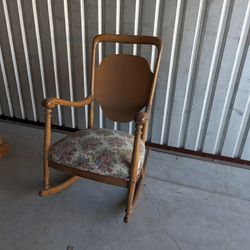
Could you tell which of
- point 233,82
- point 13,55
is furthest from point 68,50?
point 233,82

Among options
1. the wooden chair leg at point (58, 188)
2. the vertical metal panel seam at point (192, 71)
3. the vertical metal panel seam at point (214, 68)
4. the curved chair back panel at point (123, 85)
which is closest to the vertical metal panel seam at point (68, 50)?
the curved chair back panel at point (123, 85)

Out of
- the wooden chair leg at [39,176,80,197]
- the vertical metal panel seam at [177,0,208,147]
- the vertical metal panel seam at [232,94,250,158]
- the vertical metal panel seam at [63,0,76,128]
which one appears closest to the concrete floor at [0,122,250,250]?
the wooden chair leg at [39,176,80,197]

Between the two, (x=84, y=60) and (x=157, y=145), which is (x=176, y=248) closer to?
(x=157, y=145)

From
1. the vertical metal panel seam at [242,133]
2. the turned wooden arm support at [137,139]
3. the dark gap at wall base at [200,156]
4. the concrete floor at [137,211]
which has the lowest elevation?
the concrete floor at [137,211]

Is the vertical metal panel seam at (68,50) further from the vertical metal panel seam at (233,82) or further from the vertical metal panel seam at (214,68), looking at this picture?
the vertical metal panel seam at (233,82)

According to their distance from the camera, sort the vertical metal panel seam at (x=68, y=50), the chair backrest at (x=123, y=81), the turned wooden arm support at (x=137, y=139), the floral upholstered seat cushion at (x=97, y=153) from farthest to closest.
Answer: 1. the vertical metal panel seam at (x=68, y=50)
2. the chair backrest at (x=123, y=81)
3. the floral upholstered seat cushion at (x=97, y=153)
4. the turned wooden arm support at (x=137, y=139)

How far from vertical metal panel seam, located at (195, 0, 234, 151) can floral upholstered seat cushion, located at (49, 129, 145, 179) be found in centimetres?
69

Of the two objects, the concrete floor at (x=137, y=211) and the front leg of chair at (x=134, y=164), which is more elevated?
the front leg of chair at (x=134, y=164)

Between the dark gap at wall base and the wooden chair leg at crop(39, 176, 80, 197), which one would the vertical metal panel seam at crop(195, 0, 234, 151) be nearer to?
the dark gap at wall base

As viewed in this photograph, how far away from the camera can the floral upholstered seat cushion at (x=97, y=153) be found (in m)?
1.31

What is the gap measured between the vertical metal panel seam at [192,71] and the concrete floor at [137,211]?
0.25 meters

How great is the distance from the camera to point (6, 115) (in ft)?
8.00

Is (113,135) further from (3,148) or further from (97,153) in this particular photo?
(3,148)

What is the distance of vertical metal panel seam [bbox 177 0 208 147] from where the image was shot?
1589 mm
